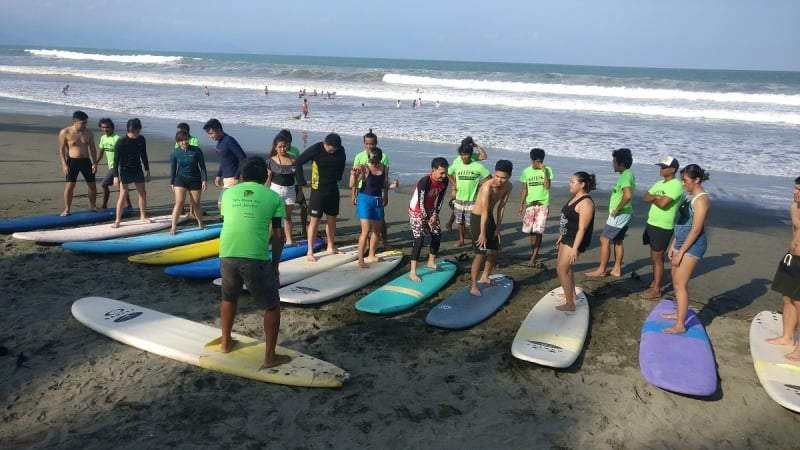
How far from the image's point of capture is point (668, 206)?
655 cm

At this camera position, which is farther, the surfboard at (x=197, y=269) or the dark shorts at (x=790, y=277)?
the surfboard at (x=197, y=269)

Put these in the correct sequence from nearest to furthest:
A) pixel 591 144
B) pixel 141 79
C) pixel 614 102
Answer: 1. pixel 591 144
2. pixel 614 102
3. pixel 141 79

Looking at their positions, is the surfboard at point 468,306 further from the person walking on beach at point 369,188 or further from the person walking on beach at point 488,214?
the person walking on beach at point 369,188

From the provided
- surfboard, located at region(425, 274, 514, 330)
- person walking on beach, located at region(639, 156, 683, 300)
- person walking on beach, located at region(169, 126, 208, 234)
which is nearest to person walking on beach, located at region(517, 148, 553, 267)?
A: surfboard, located at region(425, 274, 514, 330)

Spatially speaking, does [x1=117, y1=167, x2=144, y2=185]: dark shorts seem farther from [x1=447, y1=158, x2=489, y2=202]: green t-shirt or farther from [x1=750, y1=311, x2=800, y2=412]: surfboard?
[x1=750, y1=311, x2=800, y2=412]: surfboard

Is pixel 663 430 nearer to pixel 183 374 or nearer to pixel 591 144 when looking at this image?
pixel 183 374

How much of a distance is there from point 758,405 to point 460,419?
8.82 feet

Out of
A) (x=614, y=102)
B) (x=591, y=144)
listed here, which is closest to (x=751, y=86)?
(x=614, y=102)

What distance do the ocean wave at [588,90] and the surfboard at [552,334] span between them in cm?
3399

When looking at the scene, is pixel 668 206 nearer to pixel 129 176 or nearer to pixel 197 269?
pixel 197 269

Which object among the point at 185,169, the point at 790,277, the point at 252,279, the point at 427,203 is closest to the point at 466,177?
the point at 427,203

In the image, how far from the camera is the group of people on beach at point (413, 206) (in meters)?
4.52

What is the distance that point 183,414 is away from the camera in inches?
166

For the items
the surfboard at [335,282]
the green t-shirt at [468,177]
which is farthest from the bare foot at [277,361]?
the green t-shirt at [468,177]
